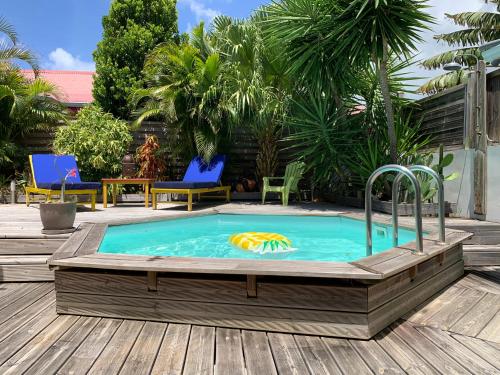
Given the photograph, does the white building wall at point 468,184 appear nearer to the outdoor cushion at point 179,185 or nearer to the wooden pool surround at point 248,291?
Result: the wooden pool surround at point 248,291

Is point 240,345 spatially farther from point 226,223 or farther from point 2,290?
point 226,223

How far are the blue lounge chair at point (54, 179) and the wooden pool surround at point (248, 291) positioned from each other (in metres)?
3.92

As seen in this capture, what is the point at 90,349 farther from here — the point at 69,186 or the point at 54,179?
the point at 54,179

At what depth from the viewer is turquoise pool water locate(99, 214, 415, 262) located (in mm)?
4148

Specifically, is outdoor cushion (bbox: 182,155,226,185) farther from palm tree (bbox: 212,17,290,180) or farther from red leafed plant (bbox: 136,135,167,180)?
red leafed plant (bbox: 136,135,167,180)

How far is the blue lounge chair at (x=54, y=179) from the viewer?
6.35 m

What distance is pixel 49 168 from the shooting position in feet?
23.8

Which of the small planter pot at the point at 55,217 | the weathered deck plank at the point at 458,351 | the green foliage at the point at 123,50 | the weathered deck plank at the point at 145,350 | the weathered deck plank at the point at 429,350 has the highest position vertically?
the green foliage at the point at 123,50

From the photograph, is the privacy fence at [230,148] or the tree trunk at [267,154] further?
the privacy fence at [230,148]

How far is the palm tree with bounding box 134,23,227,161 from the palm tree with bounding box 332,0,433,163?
2643 mm

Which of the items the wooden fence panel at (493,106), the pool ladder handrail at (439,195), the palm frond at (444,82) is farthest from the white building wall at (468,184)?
the palm frond at (444,82)

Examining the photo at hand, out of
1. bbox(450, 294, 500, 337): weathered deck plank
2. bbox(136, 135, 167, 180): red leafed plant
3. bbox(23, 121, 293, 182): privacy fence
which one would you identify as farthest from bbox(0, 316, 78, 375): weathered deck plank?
bbox(23, 121, 293, 182): privacy fence

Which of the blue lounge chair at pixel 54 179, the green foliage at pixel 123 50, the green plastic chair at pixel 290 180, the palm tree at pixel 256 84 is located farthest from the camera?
the green foliage at pixel 123 50

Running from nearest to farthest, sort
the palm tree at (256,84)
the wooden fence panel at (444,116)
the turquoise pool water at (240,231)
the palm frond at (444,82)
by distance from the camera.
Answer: the turquoise pool water at (240,231) < the wooden fence panel at (444,116) < the palm tree at (256,84) < the palm frond at (444,82)
